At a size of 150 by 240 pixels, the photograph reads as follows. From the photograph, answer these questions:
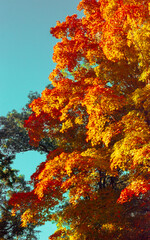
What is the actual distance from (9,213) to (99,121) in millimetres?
12738

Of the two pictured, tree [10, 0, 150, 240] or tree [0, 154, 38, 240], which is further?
tree [0, 154, 38, 240]

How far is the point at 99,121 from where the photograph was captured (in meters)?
8.02

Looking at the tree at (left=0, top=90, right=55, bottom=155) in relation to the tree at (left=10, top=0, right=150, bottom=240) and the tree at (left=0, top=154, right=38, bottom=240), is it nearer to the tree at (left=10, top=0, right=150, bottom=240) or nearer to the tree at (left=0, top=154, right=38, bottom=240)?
the tree at (left=0, top=154, right=38, bottom=240)

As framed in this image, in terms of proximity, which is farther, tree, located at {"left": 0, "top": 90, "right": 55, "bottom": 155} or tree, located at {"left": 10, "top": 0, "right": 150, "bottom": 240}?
tree, located at {"left": 0, "top": 90, "right": 55, "bottom": 155}

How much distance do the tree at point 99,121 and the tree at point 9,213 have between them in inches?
183

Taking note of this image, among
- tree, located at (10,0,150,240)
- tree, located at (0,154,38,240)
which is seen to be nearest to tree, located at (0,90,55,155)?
tree, located at (0,154,38,240)

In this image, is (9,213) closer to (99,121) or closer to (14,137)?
(14,137)

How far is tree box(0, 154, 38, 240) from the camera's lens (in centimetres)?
1546

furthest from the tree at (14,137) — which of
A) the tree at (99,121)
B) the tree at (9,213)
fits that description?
the tree at (99,121)

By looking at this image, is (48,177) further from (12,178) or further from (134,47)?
(12,178)

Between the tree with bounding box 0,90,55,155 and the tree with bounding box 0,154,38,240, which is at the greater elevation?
the tree with bounding box 0,90,55,155

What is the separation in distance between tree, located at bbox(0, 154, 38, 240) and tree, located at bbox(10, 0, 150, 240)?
4656 millimetres

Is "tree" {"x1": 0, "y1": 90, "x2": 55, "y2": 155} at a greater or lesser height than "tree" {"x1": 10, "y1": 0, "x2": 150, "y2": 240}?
greater

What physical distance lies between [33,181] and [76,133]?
3.27m
